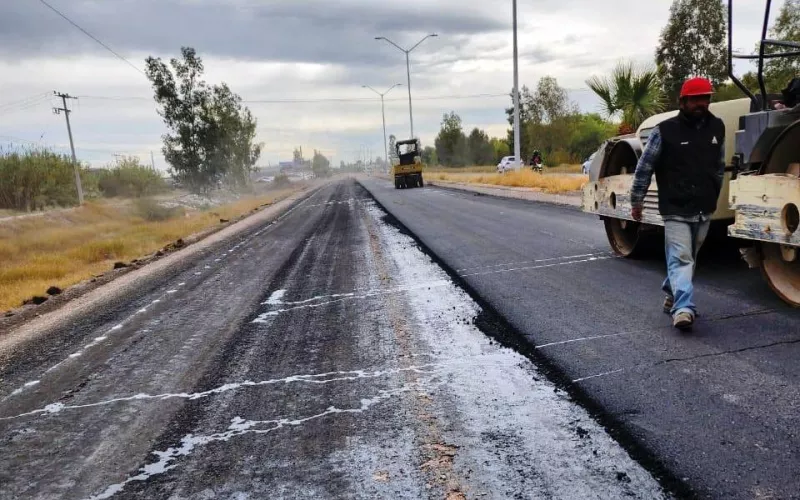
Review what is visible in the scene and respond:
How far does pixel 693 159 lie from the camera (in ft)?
15.3

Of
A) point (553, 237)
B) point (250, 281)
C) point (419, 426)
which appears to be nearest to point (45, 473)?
point (419, 426)

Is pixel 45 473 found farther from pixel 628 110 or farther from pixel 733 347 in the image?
pixel 628 110

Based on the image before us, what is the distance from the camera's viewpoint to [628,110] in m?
15.8

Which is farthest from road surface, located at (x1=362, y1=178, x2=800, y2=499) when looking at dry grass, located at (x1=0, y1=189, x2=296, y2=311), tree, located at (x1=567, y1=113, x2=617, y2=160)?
tree, located at (x1=567, y1=113, x2=617, y2=160)

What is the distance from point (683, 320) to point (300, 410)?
2.94 m

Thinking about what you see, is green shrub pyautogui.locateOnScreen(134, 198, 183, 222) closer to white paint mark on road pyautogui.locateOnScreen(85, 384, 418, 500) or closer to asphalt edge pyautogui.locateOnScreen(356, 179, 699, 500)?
asphalt edge pyautogui.locateOnScreen(356, 179, 699, 500)

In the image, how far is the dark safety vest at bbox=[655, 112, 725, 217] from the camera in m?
4.65

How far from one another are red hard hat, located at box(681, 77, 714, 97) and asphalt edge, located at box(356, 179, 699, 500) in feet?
7.46

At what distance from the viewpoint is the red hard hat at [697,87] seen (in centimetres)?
446

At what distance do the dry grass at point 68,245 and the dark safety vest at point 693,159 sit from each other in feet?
28.0

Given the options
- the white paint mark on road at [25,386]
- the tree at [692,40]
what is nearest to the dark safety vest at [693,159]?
the white paint mark on road at [25,386]

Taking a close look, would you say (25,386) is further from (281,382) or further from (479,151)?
(479,151)

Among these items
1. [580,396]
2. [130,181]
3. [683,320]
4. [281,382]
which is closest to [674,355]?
[683,320]

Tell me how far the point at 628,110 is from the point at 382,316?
42.0ft
